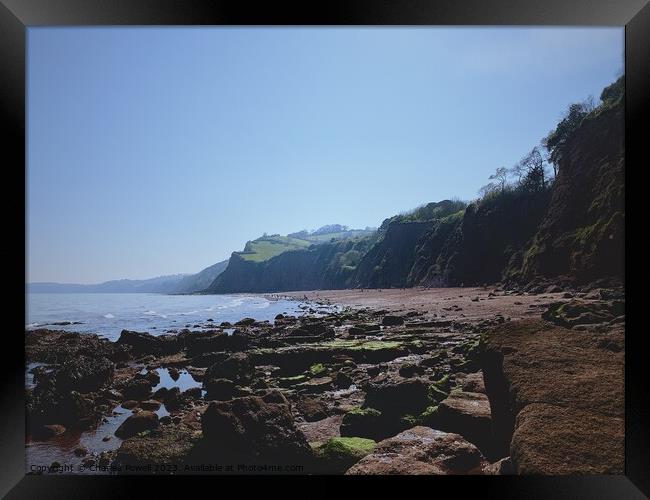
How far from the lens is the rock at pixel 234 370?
579 cm

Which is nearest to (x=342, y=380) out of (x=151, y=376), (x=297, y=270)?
(x=297, y=270)

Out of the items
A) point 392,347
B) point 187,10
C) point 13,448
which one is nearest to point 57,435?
point 13,448

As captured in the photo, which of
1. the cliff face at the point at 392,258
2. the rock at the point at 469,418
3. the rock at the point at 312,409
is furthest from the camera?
the cliff face at the point at 392,258

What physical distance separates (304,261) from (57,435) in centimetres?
426

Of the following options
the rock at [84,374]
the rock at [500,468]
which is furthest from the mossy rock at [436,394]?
the rock at [84,374]

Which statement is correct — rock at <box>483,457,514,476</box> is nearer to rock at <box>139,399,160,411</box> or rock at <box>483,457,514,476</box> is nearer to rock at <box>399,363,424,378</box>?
rock at <box>399,363,424,378</box>

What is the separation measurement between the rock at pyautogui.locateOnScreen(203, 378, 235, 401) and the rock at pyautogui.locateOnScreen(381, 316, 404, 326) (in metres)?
2.60

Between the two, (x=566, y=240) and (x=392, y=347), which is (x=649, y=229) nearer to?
(x=566, y=240)

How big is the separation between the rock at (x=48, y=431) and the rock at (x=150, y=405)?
3.22ft

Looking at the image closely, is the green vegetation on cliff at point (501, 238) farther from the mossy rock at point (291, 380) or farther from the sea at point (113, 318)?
the mossy rock at point (291, 380)

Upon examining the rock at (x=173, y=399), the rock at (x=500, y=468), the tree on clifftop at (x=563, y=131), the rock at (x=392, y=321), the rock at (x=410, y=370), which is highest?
the tree on clifftop at (x=563, y=131)

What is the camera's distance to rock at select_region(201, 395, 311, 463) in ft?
14.8

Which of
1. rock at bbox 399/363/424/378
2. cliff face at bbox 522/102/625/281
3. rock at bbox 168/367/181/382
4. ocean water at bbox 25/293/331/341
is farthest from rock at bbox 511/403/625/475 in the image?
rock at bbox 168/367/181/382

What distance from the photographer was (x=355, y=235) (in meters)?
5.91
